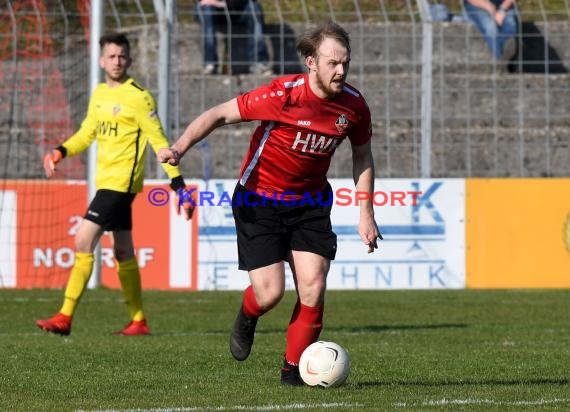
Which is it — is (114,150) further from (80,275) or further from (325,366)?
(325,366)

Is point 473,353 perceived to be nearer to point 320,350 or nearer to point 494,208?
point 320,350

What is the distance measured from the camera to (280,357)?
27.7ft

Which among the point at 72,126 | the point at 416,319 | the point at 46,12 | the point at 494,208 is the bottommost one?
the point at 416,319

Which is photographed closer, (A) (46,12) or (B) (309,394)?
(B) (309,394)

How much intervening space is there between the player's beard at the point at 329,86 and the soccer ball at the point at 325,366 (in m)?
1.28

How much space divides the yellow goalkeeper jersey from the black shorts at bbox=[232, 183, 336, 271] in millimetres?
3105

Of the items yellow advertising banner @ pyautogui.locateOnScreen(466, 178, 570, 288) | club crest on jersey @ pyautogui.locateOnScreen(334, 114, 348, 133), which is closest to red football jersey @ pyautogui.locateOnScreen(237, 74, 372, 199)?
club crest on jersey @ pyautogui.locateOnScreen(334, 114, 348, 133)

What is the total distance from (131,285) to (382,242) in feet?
17.6

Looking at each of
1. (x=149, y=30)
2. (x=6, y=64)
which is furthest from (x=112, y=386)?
(x=149, y=30)

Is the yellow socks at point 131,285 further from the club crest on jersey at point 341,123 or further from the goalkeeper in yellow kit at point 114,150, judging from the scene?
the club crest on jersey at point 341,123

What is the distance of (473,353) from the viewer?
8727mm

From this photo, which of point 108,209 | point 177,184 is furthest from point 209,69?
point 177,184

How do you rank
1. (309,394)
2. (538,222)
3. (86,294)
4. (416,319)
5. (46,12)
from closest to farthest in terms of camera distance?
(309,394) < (416,319) < (86,294) < (538,222) < (46,12)

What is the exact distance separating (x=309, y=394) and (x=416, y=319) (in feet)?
18.1
